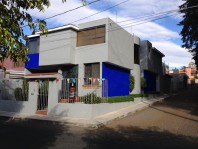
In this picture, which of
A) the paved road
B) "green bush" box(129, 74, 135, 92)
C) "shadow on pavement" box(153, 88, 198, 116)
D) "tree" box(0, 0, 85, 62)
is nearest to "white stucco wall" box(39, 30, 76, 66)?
"green bush" box(129, 74, 135, 92)

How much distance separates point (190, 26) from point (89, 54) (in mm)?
10586

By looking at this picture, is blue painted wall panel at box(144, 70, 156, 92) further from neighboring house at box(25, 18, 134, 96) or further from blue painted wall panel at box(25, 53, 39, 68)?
blue painted wall panel at box(25, 53, 39, 68)

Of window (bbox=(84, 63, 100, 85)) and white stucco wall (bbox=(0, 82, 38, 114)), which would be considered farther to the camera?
window (bbox=(84, 63, 100, 85))

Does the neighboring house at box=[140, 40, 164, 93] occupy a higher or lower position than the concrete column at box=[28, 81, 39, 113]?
higher

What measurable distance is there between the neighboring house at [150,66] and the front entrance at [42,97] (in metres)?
14.1

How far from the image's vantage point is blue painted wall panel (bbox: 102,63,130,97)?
67.0 feet

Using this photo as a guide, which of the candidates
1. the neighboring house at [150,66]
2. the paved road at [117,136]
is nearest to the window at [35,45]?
the paved road at [117,136]

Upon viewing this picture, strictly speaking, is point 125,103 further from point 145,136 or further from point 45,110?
point 145,136

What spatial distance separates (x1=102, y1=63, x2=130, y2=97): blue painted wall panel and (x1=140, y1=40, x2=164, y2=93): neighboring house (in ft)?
17.9

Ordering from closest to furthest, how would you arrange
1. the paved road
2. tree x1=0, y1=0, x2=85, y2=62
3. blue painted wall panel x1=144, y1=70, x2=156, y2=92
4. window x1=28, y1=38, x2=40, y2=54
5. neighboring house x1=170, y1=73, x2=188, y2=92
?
tree x1=0, y1=0, x2=85, y2=62 → the paved road → window x1=28, y1=38, x2=40, y2=54 → blue painted wall panel x1=144, y1=70, x2=156, y2=92 → neighboring house x1=170, y1=73, x2=188, y2=92

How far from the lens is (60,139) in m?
10.1

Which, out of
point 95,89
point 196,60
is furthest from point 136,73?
point 95,89

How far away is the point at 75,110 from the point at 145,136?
20.2 ft

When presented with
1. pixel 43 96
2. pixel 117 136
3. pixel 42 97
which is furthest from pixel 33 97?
pixel 117 136
